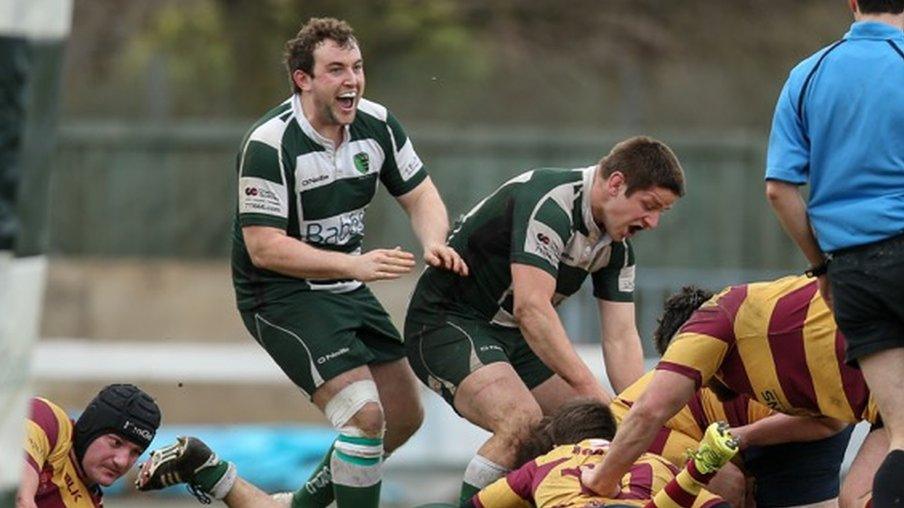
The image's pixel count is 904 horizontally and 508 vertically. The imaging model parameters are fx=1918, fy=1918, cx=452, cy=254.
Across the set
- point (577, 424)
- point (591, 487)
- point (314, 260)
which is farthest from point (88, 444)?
point (591, 487)

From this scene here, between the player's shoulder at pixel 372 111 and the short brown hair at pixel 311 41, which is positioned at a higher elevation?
the short brown hair at pixel 311 41

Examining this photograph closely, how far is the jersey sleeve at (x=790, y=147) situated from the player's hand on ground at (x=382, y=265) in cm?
156

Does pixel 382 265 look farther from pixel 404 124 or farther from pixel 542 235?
pixel 404 124

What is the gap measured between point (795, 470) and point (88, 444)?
269 centimetres

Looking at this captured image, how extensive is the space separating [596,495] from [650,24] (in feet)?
54.2

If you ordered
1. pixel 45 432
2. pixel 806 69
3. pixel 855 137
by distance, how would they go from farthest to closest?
pixel 45 432, pixel 806 69, pixel 855 137

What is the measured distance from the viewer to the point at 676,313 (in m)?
7.07

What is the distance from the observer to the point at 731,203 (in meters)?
17.7

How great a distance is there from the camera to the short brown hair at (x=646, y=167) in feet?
22.9

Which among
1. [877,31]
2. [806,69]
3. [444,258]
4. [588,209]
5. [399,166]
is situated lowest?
A: [444,258]

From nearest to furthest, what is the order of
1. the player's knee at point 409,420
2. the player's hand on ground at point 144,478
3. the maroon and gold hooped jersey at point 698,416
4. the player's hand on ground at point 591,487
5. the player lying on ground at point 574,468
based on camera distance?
the player lying on ground at point 574,468, the player's hand on ground at point 591,487, the maroon and gold hooped jersey at point 698,416, the player's hand on ground at point 144,478, the player's knee at point 409,420

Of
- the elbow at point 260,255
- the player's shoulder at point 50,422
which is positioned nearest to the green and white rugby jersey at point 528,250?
the elbow at point 260,255

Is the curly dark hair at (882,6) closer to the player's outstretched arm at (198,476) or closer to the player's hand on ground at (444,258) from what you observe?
the player's hand on ground at (444,258)

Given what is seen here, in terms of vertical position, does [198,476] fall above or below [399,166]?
below
